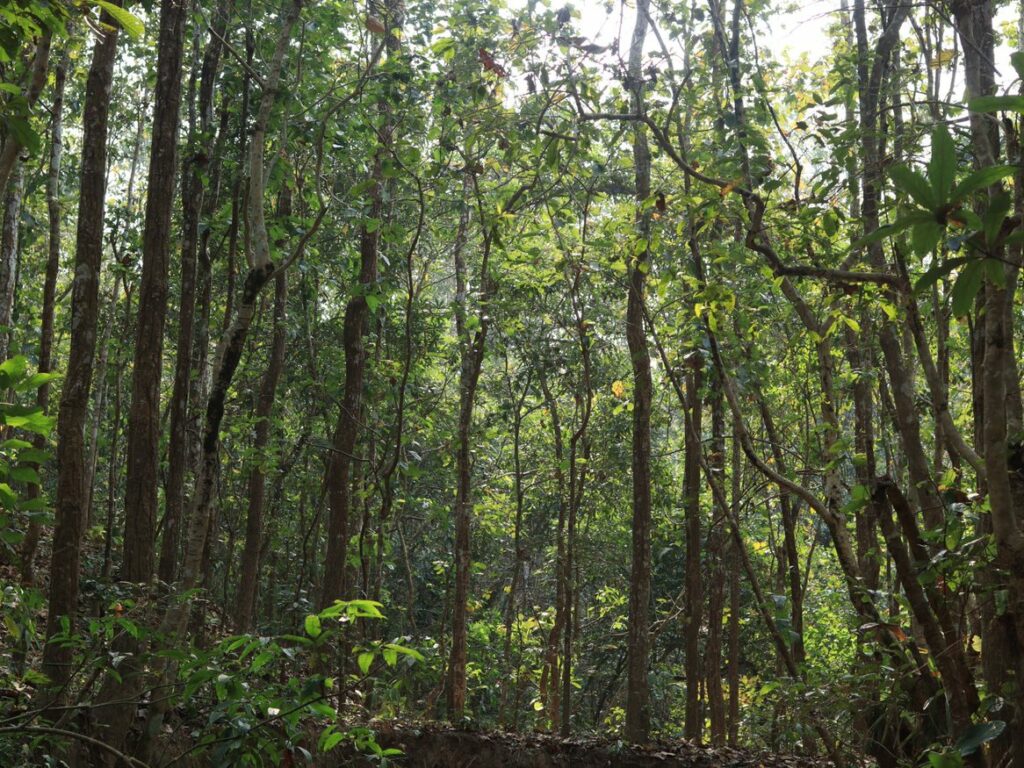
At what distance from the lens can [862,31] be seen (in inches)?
249

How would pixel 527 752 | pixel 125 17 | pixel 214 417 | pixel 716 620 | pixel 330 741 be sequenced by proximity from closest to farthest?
1. pixel 125 17
2. pixel 330 741
3. pixel 214 417
4. pixel 527 752
5. pixel 716 620

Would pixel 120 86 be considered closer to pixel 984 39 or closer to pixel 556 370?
pixel 556 370

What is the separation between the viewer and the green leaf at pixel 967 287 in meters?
1.63

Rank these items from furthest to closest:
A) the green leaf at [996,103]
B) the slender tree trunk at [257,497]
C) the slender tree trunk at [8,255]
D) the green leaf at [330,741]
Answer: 1. the slender tree trunk at [257,497]
2. the slender tree trunk at [8,255]
3. the green leaf at [330,741]
4. the green leaf at [996,103]

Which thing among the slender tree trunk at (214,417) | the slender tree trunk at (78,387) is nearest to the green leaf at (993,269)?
the slender tree trunk at (214,417)

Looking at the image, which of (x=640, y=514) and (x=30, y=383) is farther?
(x=640, y=514)

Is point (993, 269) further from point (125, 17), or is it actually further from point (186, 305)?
point (186, 305)

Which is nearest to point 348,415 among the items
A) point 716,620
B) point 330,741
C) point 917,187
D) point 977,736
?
point 716,620

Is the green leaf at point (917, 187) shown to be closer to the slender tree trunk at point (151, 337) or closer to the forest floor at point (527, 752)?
the slender tree trunk at point (151, 337)

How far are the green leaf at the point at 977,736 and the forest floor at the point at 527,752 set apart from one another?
5029 mm

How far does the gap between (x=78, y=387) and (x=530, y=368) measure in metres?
6.68

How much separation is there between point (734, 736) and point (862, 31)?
763 centimetres

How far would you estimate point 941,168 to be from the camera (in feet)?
5.34

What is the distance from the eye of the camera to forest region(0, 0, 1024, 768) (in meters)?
3.11
